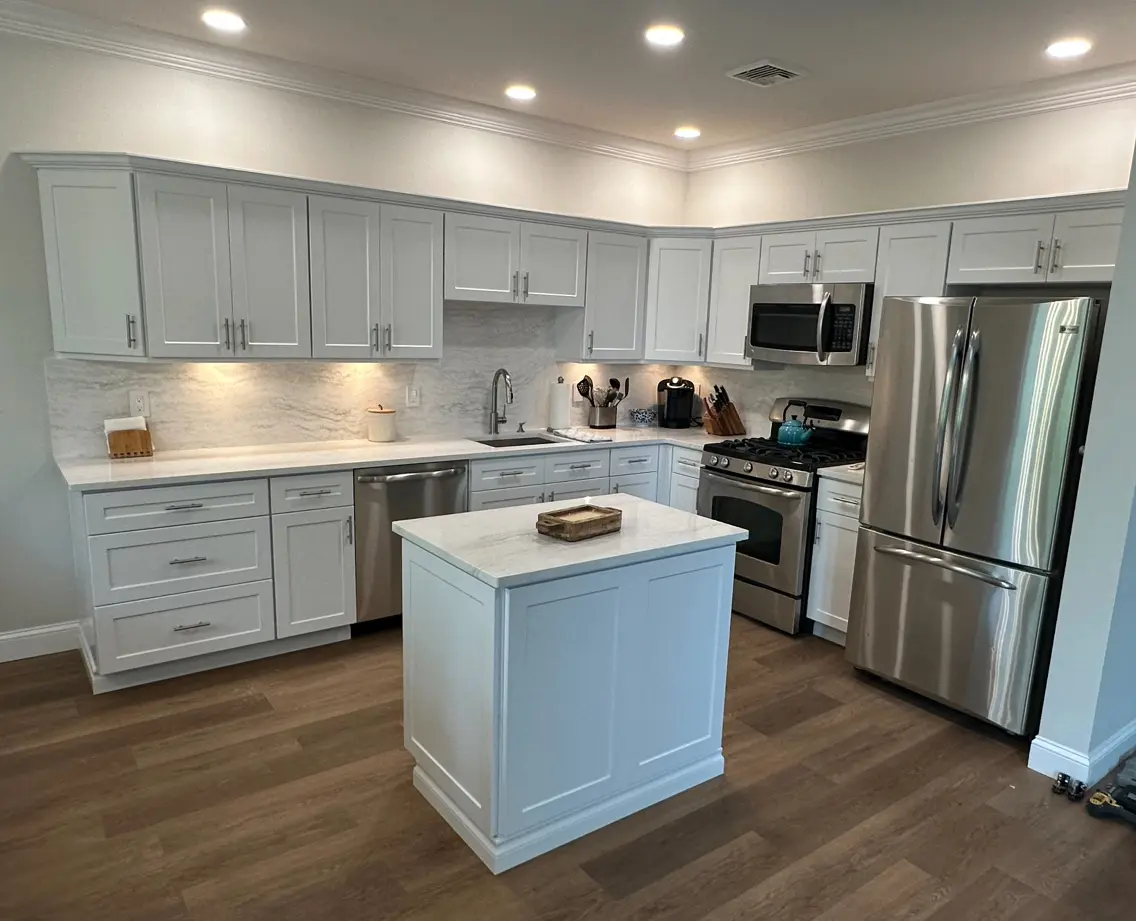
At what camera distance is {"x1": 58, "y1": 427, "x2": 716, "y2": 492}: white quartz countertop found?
3.26 metres

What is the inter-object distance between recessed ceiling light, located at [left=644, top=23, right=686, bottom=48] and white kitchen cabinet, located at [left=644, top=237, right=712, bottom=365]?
1.71m

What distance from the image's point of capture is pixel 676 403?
5430 millimetres

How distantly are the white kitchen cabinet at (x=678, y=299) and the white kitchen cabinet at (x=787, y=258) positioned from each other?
1.42 ft

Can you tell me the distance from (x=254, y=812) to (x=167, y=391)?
7.07ft

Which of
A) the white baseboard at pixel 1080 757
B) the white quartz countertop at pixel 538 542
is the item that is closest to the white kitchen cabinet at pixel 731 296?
the white quartz countertop at pixel 538 542

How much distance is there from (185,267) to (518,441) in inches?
80.8

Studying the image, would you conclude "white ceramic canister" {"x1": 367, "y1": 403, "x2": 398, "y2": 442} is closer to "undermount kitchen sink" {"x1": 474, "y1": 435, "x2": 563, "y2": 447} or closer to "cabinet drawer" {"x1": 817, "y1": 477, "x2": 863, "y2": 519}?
"undermount kitchen sink" {"x1": 474, "y1": 435, "x2": 563, "y2": 447}

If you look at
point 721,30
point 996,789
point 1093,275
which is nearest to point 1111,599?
point 996,789

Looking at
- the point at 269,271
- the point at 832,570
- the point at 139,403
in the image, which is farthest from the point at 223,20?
the point at 832,570

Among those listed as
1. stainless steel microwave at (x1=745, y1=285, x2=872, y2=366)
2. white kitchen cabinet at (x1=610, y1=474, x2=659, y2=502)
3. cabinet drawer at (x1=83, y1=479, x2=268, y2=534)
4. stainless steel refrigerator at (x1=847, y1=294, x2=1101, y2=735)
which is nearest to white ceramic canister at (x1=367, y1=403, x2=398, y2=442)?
cabinet drawer at (x1=83, y1=479, x2=268, y2=534)

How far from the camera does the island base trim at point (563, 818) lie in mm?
2307

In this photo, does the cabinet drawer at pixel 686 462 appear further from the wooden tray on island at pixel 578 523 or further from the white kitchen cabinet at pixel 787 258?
the wooden tray on island at pixel 578 523

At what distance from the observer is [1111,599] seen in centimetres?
270

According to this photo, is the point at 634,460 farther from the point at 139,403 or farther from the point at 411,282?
the point at 139,403
